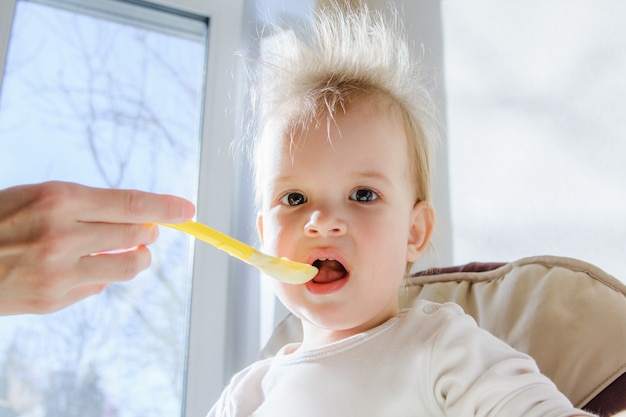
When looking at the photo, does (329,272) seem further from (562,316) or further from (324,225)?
(562,316)

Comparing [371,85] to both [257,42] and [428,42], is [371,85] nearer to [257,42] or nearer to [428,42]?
[428,42]

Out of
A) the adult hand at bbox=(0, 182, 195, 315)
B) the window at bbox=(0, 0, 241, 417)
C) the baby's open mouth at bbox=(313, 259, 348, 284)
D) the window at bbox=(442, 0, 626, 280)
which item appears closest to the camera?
the adult hand at bbox=(0, 182, 195, 315)

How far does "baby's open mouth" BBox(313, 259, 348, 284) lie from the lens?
2.69 feet

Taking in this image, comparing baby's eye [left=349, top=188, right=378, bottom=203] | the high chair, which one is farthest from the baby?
the high chair

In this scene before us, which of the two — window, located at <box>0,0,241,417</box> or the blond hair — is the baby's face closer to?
the blond hair

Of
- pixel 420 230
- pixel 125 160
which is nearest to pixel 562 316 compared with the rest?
pixel 420 230

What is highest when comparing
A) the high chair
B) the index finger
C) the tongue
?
the index finger

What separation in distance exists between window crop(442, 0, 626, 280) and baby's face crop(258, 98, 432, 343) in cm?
38

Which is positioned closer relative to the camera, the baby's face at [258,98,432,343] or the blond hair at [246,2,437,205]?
the baby's face at [258,98,432,343]

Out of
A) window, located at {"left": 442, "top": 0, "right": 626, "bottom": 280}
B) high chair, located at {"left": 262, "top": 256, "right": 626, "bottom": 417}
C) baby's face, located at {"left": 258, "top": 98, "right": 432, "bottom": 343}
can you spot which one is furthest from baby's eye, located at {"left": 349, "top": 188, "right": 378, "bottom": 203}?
window, located at {"left": 442, "top": 0, "right": 626, "bottom": 280}

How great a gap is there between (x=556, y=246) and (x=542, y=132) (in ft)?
0.73

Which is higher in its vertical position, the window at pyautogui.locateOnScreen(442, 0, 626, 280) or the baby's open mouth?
the window at pyautogui.locateOnScreen(442, 0, 626, 280)

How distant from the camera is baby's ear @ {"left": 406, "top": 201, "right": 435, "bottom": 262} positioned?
37.0 inches

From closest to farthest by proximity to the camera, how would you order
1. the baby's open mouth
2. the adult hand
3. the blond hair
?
1. the adult hand
2. the baby's open mouth
3. the blond hair
